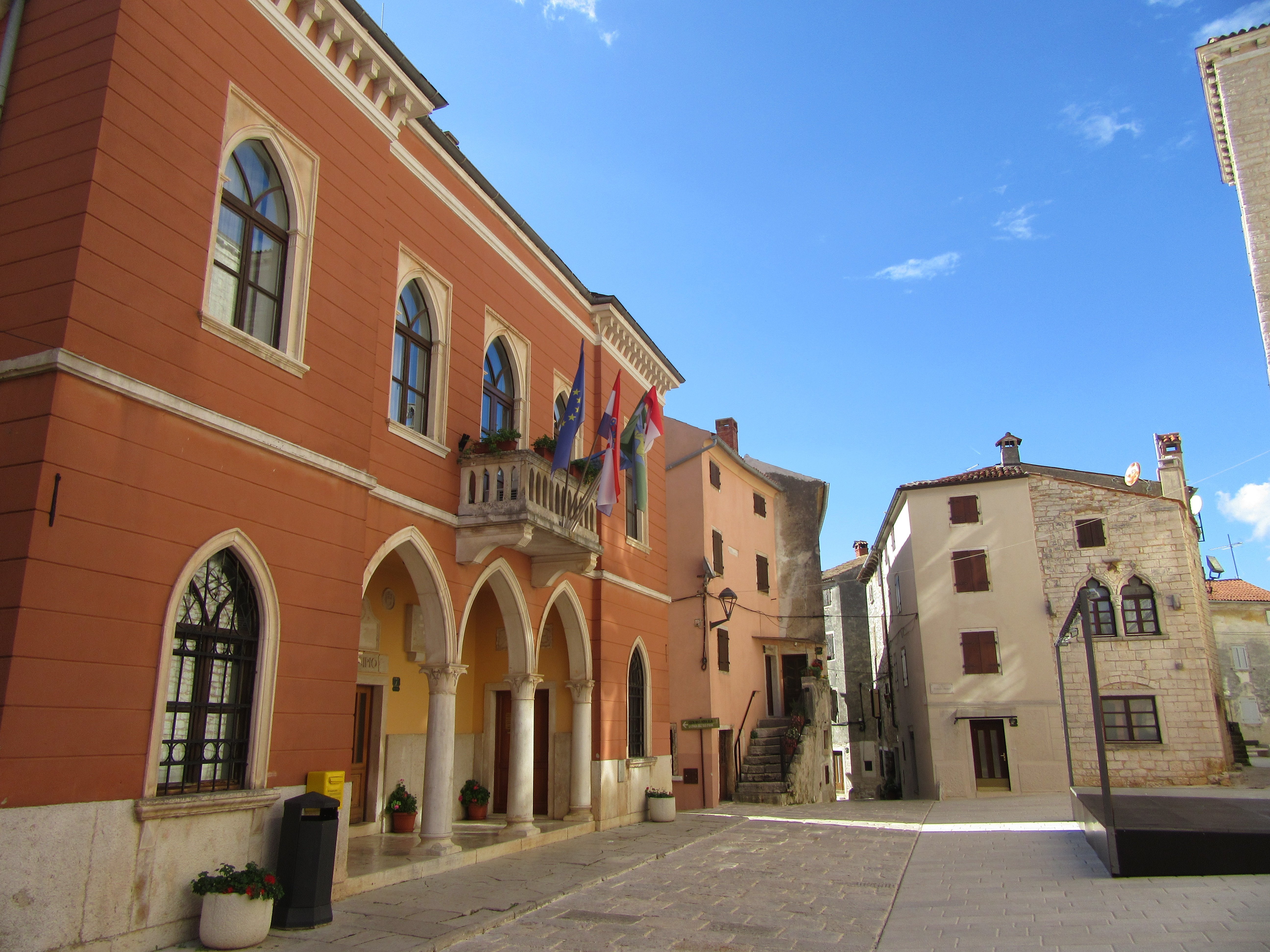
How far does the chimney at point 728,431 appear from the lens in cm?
2925

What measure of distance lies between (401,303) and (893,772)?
102ft

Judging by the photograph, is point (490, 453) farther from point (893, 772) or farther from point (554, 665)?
point (893, 772)

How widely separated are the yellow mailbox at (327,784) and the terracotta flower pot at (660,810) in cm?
869

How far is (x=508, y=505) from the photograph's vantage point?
1169cm

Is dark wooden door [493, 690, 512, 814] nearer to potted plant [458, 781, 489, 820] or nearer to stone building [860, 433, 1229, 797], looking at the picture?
potted plant [458, 781, 489, 820]

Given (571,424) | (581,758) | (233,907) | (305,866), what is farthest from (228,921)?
(581,758)

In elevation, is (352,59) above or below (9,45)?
above

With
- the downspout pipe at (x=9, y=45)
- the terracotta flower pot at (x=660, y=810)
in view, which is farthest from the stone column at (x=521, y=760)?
the downspout pipe at (x=9, y=45)

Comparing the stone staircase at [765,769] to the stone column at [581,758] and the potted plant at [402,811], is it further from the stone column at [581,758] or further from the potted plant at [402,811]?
the potted plant at [402,811]

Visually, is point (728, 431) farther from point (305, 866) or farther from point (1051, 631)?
point (305, 866)

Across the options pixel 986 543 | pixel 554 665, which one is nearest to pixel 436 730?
pixel 554 665

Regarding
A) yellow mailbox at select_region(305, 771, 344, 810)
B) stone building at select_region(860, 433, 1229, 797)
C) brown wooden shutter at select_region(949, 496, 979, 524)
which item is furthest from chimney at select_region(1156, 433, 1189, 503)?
yellow mailbox at select_region(305, 771, 344, 810)

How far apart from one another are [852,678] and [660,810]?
95.8 feet

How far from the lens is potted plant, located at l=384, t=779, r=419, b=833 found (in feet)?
42.4
